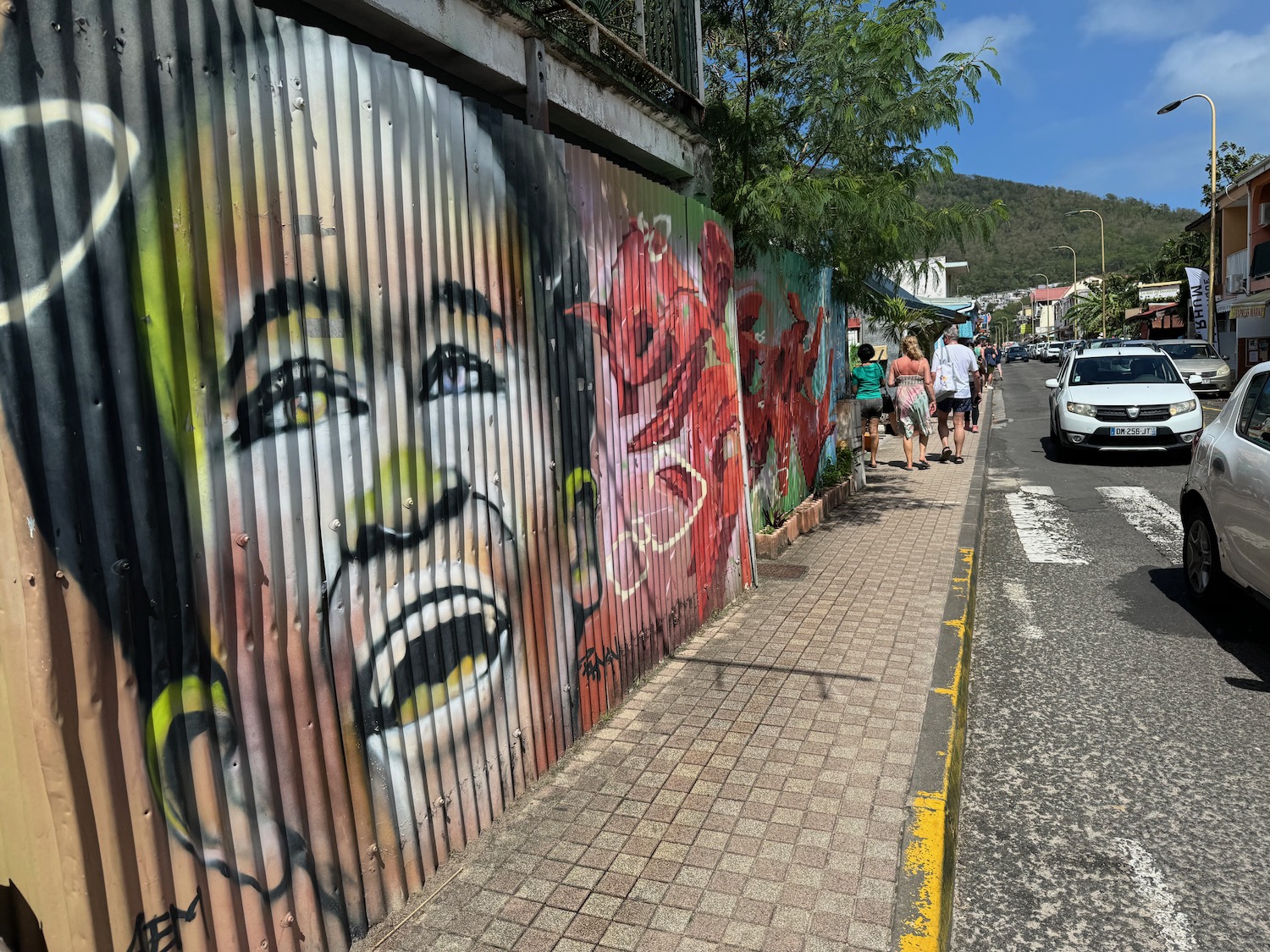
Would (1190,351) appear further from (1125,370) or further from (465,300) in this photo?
(465,300)

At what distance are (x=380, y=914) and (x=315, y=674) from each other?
2.88 ft

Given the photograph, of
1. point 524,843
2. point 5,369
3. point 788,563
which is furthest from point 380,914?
point 788,563

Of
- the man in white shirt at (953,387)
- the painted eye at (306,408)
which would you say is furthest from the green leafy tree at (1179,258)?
the painted eye at (306,408)

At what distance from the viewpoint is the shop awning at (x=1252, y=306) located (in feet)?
98.8

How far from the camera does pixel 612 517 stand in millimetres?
4586

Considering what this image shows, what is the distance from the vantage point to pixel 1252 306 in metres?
30.7

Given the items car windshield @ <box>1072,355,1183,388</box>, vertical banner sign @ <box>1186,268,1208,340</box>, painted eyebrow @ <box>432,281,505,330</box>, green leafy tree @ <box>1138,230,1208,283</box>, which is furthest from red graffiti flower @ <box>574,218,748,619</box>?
green leafy tree @ <box>1138,230,1208,283</box>

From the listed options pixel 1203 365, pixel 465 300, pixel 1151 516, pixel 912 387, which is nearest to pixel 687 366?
pixel 465 300

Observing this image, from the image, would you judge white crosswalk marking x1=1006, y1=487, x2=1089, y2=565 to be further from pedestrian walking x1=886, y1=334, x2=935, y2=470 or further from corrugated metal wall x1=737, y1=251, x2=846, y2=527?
corrugated metal wall x1=737, y1=251, x2=846, y2=527

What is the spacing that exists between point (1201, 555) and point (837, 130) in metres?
4.07

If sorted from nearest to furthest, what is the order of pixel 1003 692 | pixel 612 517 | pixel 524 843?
1. pixel 524 843
2. pixel 612 517
3. pixel 1003 692

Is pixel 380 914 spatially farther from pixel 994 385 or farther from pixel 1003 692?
pixel 994 385

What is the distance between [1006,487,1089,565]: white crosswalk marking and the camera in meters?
7.94
